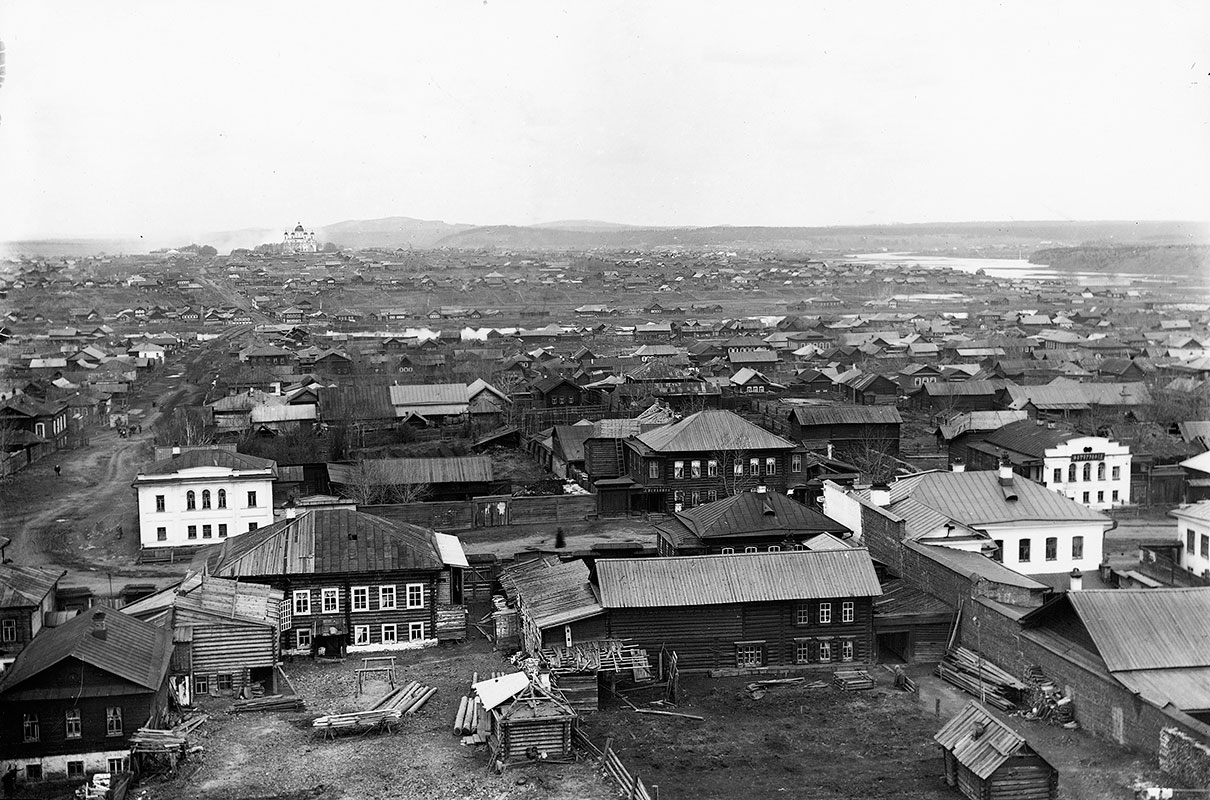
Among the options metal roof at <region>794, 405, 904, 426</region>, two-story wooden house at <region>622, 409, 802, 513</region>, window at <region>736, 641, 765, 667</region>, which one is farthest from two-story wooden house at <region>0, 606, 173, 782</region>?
metal roof at <region>794, 405, 904, 426</region>

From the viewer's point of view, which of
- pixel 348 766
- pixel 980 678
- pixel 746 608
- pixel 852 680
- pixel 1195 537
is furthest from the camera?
pixel 1195 537

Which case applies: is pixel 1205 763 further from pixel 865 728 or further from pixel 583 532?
pixel 583 532

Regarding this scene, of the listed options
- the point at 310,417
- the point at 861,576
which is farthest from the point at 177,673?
the point at 310,417

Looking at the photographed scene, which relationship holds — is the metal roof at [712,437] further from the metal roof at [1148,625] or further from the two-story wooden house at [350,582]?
the metal roof at [1148,625]

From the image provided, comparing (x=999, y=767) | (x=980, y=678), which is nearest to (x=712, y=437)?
(x=980, y=678)

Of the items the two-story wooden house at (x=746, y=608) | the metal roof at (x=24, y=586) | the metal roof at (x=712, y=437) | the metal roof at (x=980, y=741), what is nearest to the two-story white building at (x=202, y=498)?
the metal roof at (x=24, y=586)

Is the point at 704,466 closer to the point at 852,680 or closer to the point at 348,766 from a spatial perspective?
the point at 852,680
